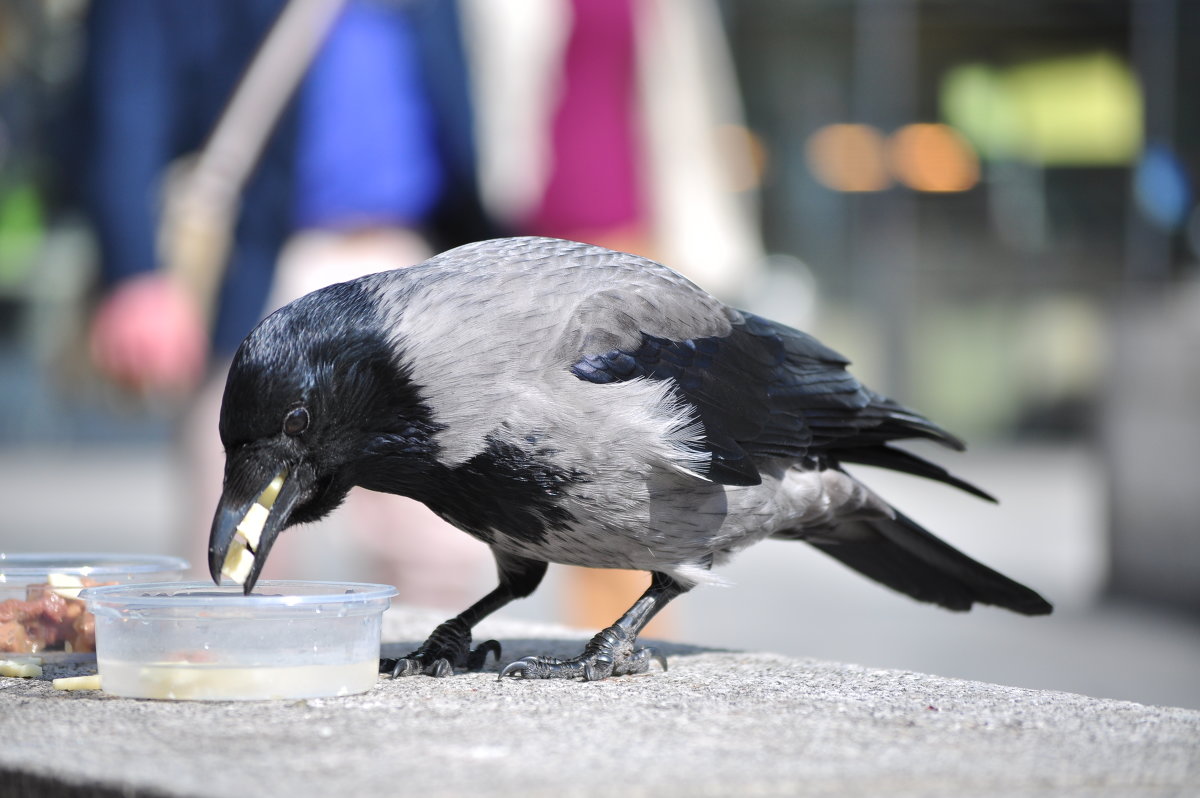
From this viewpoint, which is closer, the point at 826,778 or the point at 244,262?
the point at 826,778

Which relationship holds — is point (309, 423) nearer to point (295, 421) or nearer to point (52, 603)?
point (295, 421)

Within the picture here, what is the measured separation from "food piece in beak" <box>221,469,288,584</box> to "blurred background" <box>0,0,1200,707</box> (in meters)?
2.19

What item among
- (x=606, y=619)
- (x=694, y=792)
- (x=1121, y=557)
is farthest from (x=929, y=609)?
(x=694, y=792)

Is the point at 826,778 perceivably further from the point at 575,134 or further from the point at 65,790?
the point at 575,134

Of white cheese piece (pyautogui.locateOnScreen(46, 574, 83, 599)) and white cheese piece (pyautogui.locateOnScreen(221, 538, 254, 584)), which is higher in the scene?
white cheese piece (pyautogui.locateOnScreen(221, 538, 254, 584))

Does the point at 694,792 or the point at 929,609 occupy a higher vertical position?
the point at 694,792

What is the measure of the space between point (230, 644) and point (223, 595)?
300 millimetres

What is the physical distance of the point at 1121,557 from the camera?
30.2 ft

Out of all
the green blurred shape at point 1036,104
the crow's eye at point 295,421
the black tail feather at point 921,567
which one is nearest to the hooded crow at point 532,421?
the crow's eye at point 295,421

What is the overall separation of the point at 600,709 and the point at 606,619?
8.09ft

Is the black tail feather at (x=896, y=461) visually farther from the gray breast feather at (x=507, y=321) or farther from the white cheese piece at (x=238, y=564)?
the white cheese piece at (x=238, y=564)

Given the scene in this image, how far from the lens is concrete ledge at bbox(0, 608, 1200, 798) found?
7.96ft

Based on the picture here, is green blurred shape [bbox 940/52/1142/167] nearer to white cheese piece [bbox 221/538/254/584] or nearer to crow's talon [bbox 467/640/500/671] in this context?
crow's talon [bbox 467/640/500/671]

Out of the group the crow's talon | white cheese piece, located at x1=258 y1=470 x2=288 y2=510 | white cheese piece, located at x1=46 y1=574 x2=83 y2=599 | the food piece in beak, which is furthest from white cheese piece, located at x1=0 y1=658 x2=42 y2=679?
the crow's talon
